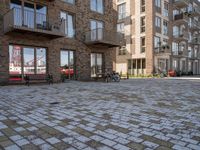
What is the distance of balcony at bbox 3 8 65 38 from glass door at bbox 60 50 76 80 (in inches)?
85.8

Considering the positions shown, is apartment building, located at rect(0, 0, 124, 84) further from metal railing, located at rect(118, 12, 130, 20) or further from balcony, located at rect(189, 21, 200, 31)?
balcony, located at rect(189, 21, 200, 31)

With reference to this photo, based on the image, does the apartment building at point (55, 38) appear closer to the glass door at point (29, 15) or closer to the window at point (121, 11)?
the glass door at point (29, 15)

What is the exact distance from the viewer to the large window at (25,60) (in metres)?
12.3

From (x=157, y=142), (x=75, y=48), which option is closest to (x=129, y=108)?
(x=157, y=142)

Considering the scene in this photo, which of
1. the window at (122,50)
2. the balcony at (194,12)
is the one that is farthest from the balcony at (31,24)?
the balcony at (194,12)

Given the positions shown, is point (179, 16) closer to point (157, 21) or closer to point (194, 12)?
point (157, 21)

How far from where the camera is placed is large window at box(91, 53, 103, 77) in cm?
1761

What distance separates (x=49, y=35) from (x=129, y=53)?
17135mm

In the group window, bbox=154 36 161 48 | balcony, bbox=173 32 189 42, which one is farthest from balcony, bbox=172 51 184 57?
window, bbox=154 36 161 48

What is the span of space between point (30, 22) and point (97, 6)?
760 centimetres

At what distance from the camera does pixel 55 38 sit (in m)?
14.1

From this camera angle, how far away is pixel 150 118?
4453mm

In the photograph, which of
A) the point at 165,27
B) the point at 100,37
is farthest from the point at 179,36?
the point at 100,37

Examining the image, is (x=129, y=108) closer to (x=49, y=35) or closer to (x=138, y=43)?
(x=49, y=35)
